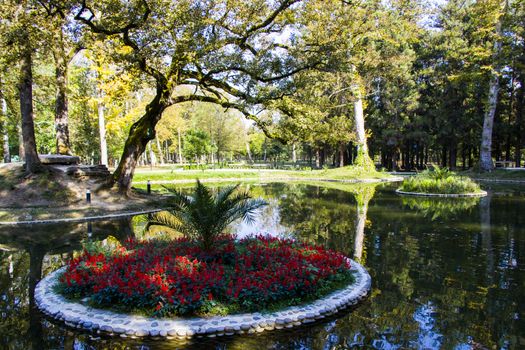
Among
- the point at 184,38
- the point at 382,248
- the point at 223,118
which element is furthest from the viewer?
the point at 223,118

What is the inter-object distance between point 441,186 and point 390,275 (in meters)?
16.0

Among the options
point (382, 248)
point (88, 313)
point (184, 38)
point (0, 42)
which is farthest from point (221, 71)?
point (88, 313)

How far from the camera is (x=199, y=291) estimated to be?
6.20 metres

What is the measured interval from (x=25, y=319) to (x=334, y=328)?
16.3 feet

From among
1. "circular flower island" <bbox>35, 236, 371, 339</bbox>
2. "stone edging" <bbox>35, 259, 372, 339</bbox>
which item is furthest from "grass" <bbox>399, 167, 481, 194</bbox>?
"stone edging" <bbox>35, 259, 372, 339</bbox>

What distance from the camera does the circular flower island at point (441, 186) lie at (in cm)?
2189

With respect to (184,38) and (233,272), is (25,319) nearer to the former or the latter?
(233,272)

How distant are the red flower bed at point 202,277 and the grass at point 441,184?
16.5 m

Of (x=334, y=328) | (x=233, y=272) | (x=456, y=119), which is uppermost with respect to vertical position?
(x=456, y=119)

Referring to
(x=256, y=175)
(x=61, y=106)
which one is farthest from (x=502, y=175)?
(x=61, y=106)

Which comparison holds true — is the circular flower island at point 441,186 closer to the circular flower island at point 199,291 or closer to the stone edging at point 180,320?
the circular flower island at point 199,291

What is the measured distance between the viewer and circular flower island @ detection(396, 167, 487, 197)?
21891 mm

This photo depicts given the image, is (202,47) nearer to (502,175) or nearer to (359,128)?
(359,128)

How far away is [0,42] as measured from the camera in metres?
13.7
